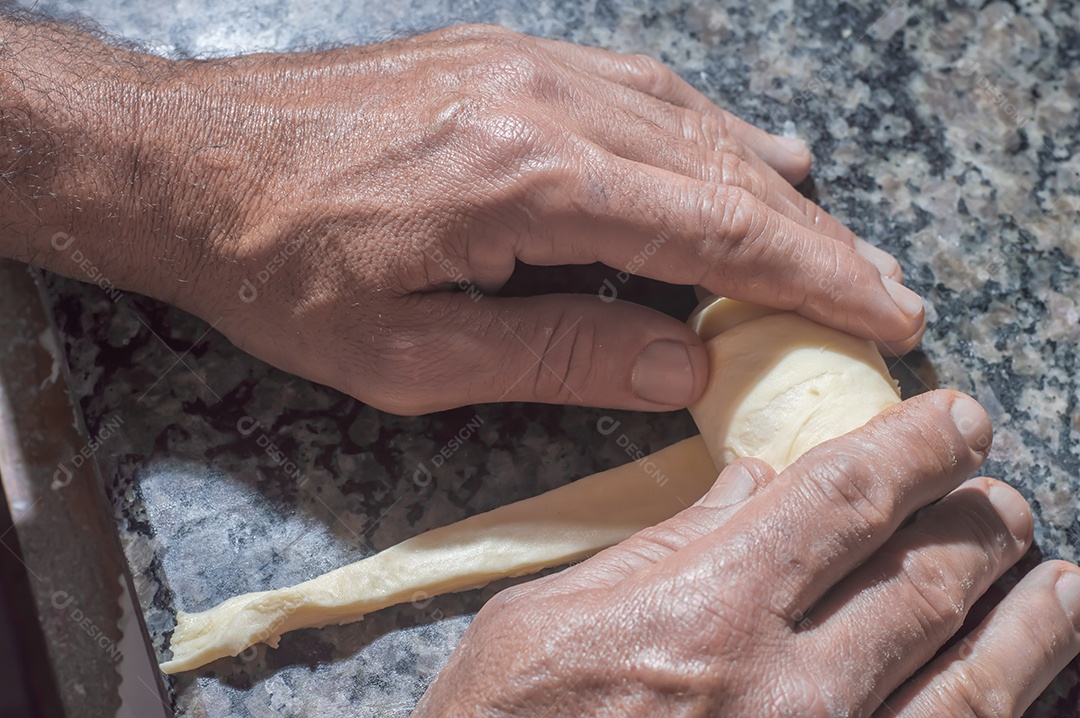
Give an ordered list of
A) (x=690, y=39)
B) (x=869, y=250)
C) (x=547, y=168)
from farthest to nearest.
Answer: (x=690, y=39), (x=869, y=250), (x=547, y=168)

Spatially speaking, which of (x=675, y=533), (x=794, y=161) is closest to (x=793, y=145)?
(x=794, y=161)

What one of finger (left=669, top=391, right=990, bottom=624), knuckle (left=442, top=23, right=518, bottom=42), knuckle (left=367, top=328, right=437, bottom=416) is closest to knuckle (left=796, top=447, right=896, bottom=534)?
finger (left=669, top=391, right=990, bottom=624)

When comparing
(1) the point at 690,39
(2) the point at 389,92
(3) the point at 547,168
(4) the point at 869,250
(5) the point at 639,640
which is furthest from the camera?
(1) the point at 690,39

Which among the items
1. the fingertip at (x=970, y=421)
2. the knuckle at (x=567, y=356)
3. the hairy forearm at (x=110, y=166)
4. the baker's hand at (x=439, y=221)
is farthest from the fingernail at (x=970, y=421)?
the hairy forearm at (x=110, y=166)

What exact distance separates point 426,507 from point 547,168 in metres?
0.71

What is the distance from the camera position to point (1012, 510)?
1.48 m

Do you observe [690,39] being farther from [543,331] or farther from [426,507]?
[426,507]

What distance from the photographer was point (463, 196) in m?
1.42

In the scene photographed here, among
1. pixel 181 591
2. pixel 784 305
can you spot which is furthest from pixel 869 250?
pixel 181 591

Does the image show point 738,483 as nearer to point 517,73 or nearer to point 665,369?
point 665,369

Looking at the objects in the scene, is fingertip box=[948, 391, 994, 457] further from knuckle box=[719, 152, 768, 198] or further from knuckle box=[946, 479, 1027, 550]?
knuckle box=[719, 152, 768, 198]

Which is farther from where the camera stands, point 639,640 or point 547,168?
point 547,168

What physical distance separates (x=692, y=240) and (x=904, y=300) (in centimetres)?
44

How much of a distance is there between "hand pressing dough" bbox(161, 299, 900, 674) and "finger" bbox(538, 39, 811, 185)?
457 millimetres
